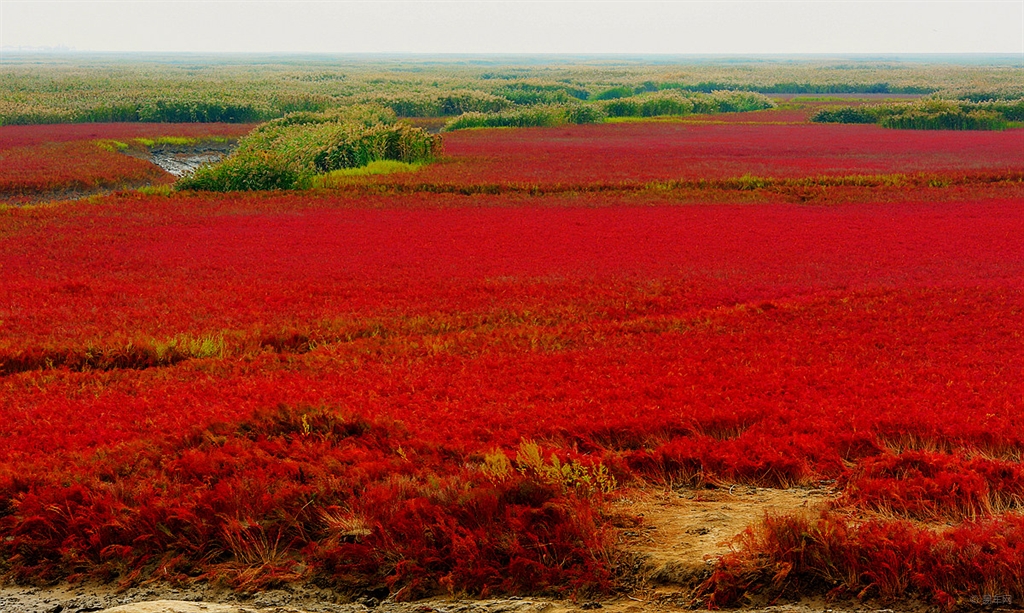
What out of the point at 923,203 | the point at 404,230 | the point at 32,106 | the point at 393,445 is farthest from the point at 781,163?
the point at 32,106

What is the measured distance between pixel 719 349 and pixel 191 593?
789 centimetres

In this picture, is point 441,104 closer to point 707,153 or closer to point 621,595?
point 707,153

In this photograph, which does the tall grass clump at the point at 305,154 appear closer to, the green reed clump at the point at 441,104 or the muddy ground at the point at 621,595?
the muddy ground at the point at 621,595

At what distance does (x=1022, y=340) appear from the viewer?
12.4m

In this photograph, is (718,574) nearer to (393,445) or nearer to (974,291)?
(393,445)

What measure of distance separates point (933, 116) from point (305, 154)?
51.3m

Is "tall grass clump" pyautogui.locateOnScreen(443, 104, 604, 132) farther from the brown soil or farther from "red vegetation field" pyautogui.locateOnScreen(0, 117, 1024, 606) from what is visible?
the brown soil

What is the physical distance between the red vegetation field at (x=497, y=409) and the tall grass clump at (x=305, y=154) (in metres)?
14.7

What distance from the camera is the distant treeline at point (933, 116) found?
230 feet

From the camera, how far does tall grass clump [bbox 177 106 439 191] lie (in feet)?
123

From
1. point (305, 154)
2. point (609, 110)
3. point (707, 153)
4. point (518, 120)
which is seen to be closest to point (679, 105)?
point (609, 110)

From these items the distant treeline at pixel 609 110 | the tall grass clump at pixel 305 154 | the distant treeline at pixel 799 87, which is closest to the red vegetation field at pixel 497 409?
the tall grass clump at pixel 305 154

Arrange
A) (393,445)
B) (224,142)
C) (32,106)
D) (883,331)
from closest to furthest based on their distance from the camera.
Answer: (393,445) → (883,331) → (224,142) → (32,106)

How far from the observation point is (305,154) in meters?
42.8
